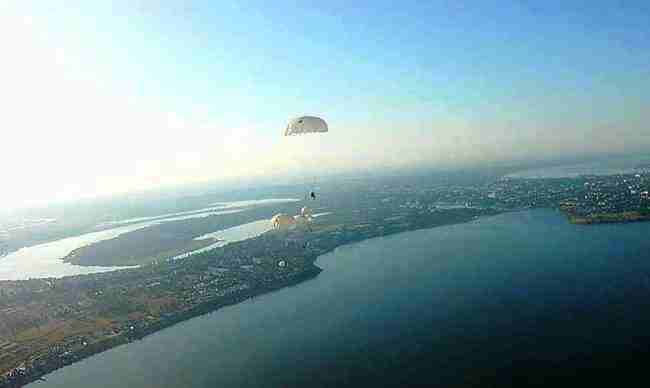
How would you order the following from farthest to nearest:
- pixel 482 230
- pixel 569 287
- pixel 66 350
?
pixel 482 230, pixel 569 287, pixel 66 350

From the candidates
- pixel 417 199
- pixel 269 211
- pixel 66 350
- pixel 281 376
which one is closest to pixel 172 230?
pixel 269 211

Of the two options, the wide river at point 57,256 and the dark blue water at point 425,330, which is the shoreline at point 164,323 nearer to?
the dark blue water at point 425,330

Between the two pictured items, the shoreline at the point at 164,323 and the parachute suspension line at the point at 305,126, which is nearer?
the parachute suspension line at the point at 305,126

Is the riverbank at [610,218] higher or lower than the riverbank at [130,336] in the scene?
higher

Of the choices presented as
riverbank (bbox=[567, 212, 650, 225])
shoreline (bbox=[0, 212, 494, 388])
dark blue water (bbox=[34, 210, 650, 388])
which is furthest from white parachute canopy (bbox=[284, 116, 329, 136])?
riverbank (bbox=[567, 212, 650, 225])

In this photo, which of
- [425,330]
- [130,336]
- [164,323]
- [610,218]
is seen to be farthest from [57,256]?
[610,218]

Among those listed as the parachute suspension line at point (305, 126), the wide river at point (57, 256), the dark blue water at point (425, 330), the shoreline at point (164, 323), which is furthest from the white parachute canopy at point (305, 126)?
the wide river at point (57, 256)

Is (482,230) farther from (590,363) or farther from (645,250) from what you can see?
(590,363)
